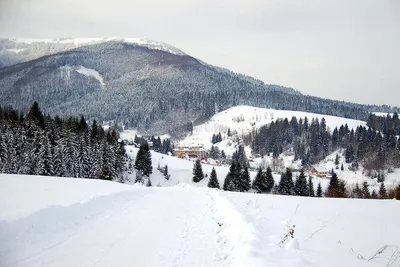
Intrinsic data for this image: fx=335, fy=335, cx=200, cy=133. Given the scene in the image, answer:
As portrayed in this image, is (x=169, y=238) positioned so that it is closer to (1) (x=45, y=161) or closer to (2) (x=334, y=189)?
(1) (x=45, y=161)

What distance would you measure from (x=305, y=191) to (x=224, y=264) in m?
73.4

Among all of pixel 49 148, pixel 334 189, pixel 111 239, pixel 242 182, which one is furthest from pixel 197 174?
pixel 111 239

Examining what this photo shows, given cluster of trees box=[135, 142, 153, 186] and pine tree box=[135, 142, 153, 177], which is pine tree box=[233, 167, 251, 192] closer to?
cluster of trees box=[135, 142, 153, 186]

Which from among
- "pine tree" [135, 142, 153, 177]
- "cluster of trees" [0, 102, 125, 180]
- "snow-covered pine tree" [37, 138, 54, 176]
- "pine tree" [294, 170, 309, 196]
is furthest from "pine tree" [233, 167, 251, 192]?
"snow-covered pine tree" [37, 138, 54, 176]

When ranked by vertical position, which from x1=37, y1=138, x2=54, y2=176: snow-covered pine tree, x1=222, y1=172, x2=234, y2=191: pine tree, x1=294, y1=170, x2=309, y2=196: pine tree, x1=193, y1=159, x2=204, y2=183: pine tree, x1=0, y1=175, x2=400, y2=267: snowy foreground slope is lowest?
x1=193, y1=159, x2=204, y2=183: pine tree

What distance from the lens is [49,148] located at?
2184 inches

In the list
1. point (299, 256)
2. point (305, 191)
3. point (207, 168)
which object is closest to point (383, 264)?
point (299, 256)

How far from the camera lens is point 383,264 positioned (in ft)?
27.4

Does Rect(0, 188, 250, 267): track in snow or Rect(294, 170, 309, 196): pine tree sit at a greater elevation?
Rect(0, 188, 250, 267): track in snow

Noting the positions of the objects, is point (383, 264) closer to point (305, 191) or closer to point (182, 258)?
point (182, 258)

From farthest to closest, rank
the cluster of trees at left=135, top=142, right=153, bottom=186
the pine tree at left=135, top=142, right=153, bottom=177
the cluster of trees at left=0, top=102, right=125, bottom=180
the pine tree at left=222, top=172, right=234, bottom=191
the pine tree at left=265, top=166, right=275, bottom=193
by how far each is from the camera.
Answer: the pine tree at left=135, top=142, right=153, bottom=177 → the cluster of trees at left=135, top=142, right=153, bottom=186 → the pine tree at left=265, top=166, right=275, bottom=193 → the pine tree at left=222, top=172, right=234, bottom=191 → the cluster of trees at left=0, top=102, right=125, bottom=180

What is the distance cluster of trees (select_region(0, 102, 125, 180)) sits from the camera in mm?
53438

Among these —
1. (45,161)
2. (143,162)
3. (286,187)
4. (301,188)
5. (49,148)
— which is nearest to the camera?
(45,161)

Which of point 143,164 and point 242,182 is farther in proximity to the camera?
point 143,164
